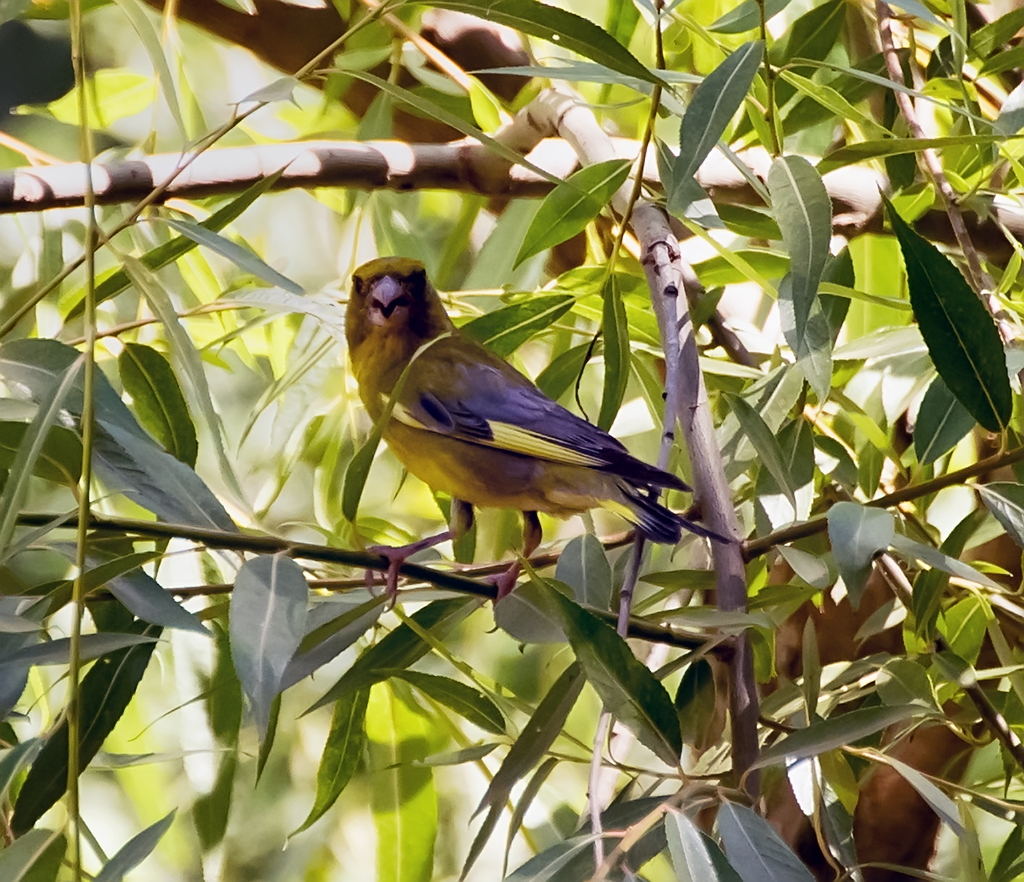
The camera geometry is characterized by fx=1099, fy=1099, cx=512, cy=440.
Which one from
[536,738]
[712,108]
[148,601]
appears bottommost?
[536,738]

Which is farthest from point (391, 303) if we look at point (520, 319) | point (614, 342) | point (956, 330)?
point (956, 330)

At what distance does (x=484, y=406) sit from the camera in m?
0.77

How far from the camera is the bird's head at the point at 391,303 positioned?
81cm

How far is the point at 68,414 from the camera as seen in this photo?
530 mm

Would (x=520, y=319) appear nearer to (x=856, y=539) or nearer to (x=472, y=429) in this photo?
(x=472, y=429)

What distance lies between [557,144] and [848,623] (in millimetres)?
525

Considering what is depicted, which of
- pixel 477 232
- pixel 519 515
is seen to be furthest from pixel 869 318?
pixel 477 232

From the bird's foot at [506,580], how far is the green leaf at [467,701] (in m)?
0.07

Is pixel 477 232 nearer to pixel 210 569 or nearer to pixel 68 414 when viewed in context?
pixel 210 569

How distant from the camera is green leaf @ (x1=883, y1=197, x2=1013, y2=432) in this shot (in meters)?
0.51

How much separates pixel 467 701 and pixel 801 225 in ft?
1.07

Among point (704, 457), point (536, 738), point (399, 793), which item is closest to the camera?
point (536, 738)

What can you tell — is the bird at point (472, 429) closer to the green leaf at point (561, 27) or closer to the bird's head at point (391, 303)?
the bird's head at point (391, 303)

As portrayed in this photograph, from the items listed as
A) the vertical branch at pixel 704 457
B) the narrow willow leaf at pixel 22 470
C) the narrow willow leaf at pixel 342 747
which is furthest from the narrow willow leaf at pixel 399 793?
the narrow willow leaf at pixel 22 470
